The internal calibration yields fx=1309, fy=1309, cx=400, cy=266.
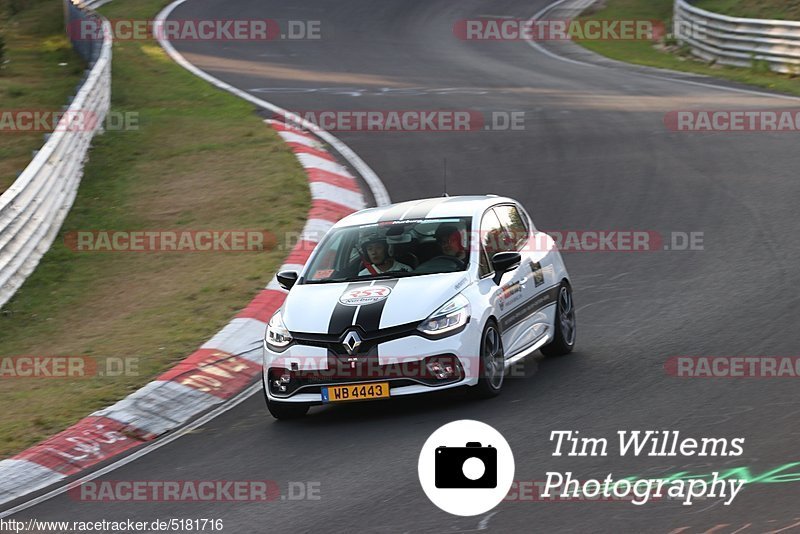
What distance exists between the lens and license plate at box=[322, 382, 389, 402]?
9.02 m

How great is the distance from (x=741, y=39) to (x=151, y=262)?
16.1m

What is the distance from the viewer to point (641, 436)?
26.2 feet

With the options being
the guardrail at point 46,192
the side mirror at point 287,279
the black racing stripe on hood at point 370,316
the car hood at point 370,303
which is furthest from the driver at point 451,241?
the guardrail at point 46,192

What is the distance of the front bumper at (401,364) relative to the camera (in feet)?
29.6

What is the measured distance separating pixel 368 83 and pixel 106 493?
1788cm

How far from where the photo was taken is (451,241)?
32.8 ft

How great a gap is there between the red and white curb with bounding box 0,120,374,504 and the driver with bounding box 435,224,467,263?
6.71ft

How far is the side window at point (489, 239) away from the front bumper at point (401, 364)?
2.93 ft

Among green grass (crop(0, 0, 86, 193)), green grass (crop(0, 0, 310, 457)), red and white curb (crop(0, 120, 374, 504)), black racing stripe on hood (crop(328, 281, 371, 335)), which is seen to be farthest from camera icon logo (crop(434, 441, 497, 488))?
green grass (crop(0, 0, 86, 193))

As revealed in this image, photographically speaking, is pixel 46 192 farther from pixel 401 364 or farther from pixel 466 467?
pixel 466 467

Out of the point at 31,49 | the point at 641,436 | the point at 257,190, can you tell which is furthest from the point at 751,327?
the point at 31,49

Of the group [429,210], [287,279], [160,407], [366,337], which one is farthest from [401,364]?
[160,407]

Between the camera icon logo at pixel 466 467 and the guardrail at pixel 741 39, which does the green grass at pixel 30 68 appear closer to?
the camera icon logo at pixel 466 467

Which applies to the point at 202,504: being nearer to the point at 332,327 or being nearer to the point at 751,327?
the point at 332,327
